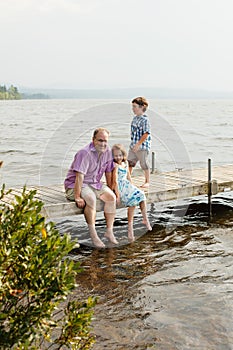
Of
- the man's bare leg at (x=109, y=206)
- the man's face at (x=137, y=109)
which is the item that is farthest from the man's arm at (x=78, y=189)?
the man's face at (x=137, y=109)

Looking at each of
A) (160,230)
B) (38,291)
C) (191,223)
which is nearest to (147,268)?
(160,230)

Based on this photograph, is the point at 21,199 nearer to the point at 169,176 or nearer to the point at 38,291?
the point at 38,291

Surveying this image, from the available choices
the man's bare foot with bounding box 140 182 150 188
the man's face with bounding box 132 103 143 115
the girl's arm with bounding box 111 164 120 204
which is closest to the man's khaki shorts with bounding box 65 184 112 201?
the girl's arm with bounding box 111 164 120 204

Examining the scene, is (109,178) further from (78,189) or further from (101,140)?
(101,140)

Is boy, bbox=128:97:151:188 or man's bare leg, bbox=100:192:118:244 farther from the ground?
boy, bbox=128:97:151:188

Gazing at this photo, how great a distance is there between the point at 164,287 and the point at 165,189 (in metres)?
3.16

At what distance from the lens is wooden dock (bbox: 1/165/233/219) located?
8.15 meters

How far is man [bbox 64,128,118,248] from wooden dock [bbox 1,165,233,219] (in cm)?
16

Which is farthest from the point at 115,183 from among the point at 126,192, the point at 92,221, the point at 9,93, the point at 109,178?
the point at 9,93

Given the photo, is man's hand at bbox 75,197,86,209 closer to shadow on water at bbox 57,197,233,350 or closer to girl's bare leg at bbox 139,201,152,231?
shadow on water at bbox 57,197,233,350

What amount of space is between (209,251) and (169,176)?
2.90m

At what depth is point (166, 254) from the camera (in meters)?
8.09

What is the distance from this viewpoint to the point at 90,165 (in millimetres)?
8008

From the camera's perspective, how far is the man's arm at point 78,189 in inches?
311
